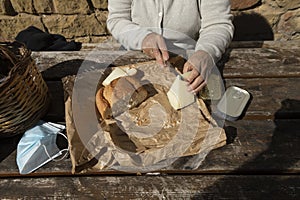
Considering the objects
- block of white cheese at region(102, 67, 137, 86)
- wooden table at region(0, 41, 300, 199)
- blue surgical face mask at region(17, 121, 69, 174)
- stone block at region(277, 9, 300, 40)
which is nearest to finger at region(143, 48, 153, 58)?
block of white cheese at region(102, 67, 137, 86)

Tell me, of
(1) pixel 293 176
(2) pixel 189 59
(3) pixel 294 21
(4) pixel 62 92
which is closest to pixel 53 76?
(4) pixel 62 92

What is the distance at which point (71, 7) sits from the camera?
2066mm

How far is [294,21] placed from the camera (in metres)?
2.10

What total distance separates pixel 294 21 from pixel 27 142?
5.87ft

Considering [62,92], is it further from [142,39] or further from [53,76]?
[142,39]

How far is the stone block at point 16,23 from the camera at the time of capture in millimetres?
Answer: 2105

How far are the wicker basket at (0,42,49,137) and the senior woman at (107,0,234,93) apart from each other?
0.43 metres

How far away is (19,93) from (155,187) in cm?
40

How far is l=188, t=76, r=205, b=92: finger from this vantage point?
104cm

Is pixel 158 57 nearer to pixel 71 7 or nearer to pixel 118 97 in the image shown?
pixel 118 97

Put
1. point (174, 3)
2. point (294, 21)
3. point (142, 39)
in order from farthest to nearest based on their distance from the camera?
point (294, 21), point (174, 3), point (142, 39)

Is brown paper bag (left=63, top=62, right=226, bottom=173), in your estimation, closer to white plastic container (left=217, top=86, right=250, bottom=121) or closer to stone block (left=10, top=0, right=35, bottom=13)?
white plastic container (left=217, top=86, right=250, bottom=121)

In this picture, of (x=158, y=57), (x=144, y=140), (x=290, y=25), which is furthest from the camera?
(x=290, y=25)

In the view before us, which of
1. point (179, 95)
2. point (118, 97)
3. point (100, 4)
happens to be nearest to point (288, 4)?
point (100, 4)
